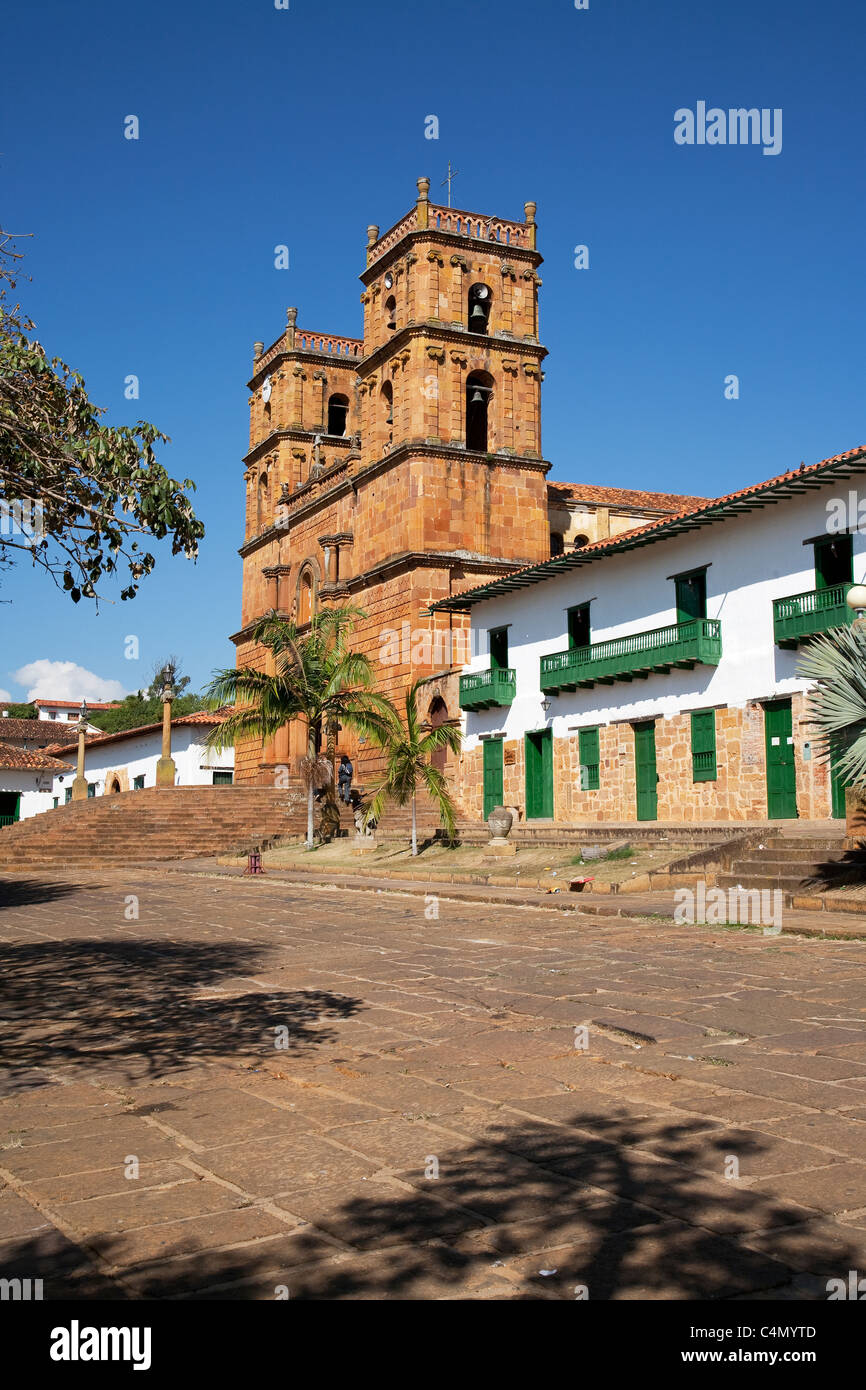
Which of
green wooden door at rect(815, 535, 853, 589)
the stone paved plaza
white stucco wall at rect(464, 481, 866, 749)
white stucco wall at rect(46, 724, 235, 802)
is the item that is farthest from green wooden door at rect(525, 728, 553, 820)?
white stucco wall at rect(46, 724, 235, 802)

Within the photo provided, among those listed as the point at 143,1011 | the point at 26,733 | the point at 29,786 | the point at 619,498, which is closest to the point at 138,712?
the point at 26,733

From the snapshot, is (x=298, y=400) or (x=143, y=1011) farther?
(x=298, y=400)

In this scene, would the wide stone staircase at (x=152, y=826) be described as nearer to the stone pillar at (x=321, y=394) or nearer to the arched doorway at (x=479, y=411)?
the arched doorway at (x=479, y=411)

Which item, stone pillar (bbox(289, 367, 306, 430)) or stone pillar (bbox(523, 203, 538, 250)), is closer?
stone pillar (bbox(523, 203, 538, 250))

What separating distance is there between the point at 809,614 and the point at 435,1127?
679 inches

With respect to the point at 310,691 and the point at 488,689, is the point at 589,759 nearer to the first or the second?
the point at 488,689

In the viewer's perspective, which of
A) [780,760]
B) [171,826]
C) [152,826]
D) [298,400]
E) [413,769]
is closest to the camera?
[780,760]

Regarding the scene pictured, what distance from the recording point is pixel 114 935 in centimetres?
1135

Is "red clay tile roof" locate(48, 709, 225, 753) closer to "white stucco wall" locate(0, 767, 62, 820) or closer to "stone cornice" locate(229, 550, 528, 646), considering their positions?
"white stucco wall" locate(0, 767, 62, 820)

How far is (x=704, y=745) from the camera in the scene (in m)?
23.0

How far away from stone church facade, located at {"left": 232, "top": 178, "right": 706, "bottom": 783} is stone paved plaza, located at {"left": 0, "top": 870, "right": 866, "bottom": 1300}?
24.6 meters

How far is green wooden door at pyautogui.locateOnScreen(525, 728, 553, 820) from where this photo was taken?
2856cm

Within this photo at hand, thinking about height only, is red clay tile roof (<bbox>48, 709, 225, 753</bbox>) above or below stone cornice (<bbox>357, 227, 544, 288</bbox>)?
below
